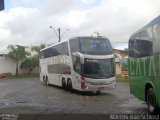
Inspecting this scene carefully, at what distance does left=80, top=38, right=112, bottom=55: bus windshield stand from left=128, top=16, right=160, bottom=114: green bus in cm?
808

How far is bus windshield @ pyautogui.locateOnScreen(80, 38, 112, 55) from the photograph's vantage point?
80.8 ft

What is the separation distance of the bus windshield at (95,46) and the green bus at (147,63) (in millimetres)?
8079

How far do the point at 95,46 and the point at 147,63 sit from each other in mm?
11161

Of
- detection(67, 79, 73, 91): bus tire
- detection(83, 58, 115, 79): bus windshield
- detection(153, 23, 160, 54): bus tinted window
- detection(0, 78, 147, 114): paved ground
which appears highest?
detection(153, 23, 160, 54): bus tinted window

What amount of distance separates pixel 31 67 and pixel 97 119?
5985 cm

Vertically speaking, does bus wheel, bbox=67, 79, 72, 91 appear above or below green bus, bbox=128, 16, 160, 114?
below

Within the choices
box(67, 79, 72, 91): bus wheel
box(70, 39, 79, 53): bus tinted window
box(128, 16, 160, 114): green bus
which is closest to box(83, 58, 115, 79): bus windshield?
box(70, 39, 79, 53): bus tinted window

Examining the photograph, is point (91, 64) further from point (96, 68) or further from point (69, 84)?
point (69, 84)

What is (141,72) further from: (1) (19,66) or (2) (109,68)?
(1) (19,66)

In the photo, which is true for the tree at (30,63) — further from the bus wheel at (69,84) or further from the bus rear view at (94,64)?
the bus rear view at (94,64)

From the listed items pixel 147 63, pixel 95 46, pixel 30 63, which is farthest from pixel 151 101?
pixel 30 63

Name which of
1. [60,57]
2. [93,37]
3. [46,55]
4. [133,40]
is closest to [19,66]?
[46,55]

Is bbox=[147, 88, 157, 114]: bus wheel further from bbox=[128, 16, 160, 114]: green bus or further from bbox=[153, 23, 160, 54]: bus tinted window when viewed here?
bbox=[153, 23, 160, 54]: bus tinted window

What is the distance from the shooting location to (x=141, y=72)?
48.5 feet
